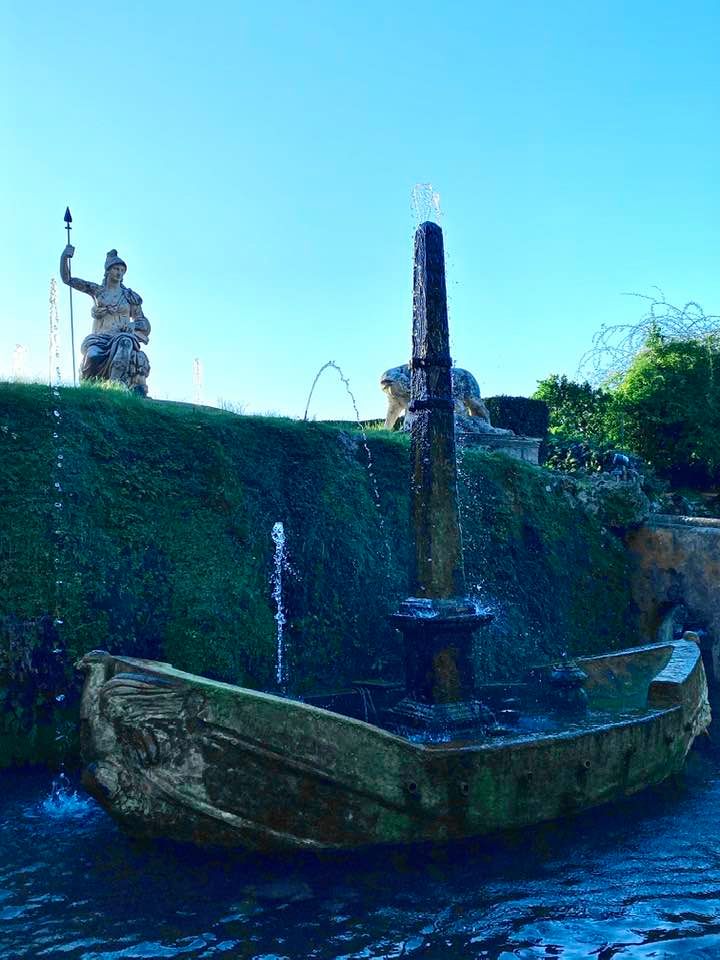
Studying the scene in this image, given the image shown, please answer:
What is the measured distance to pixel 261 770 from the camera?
17.5 feet

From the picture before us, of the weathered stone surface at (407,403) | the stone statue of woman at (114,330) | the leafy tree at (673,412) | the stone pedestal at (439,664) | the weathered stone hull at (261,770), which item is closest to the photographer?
the weathered stone hull at (261,770)

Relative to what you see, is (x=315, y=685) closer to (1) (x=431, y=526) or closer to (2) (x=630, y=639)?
(1) (x=431, y=526)

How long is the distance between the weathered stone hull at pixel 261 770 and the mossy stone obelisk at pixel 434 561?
1198 mm

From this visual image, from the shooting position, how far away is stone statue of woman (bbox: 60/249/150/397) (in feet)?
41.4

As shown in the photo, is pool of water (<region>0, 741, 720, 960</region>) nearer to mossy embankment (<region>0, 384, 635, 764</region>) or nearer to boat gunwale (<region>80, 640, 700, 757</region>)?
boat gunwale (<region>80, 640, 700, 757</region>)

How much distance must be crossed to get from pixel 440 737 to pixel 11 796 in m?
3.74

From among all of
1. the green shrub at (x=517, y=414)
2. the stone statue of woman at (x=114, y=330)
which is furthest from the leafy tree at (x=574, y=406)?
the stone statue of woman at (x=114, y=330)

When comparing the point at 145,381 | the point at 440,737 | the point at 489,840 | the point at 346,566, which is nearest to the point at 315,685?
the point at 346,566

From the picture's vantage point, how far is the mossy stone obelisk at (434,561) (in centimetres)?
717

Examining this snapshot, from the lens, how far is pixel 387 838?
566 cm

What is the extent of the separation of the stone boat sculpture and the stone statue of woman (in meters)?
6.40

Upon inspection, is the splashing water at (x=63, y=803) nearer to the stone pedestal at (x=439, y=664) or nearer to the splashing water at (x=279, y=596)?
the stone pedestal at (x=439, y=664)

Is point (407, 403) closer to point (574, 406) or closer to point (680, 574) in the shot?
point (680, 574)

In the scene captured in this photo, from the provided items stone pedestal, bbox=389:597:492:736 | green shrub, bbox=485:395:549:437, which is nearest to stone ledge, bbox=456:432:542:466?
green shrub, bbox=485:395:549:437
